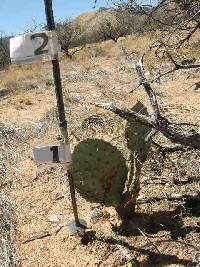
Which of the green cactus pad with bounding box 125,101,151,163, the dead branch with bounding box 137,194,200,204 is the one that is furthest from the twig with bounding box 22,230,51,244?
the green cactus pad with bounding box 125,101,151,163

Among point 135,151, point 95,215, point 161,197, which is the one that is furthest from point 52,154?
point 161,197

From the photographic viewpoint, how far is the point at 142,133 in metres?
3.32

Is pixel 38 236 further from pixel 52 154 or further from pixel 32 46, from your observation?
pixel 32 46

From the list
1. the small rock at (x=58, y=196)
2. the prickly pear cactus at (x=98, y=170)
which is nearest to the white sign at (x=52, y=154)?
the prickly pear cactus at (x=98, y=170)

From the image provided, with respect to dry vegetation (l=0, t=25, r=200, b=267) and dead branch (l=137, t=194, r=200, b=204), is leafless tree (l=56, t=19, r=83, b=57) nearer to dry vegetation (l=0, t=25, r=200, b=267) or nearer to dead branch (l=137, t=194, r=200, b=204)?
dry vegetation (l=0, t=25, r=200, b=267)

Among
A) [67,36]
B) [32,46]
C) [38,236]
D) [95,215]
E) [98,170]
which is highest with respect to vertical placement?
[67,36]

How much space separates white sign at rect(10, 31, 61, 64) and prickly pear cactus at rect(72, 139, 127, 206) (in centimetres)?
66

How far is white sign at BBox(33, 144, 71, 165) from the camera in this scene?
3279 mm

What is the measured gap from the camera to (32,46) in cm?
299

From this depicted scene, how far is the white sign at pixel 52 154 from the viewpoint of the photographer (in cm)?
328

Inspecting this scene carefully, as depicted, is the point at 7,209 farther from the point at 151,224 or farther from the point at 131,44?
the point at 131,44

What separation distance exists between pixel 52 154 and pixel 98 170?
1.14 feet

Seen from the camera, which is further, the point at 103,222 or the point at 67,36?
the point at 67,36

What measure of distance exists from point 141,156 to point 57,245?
0.89 m
